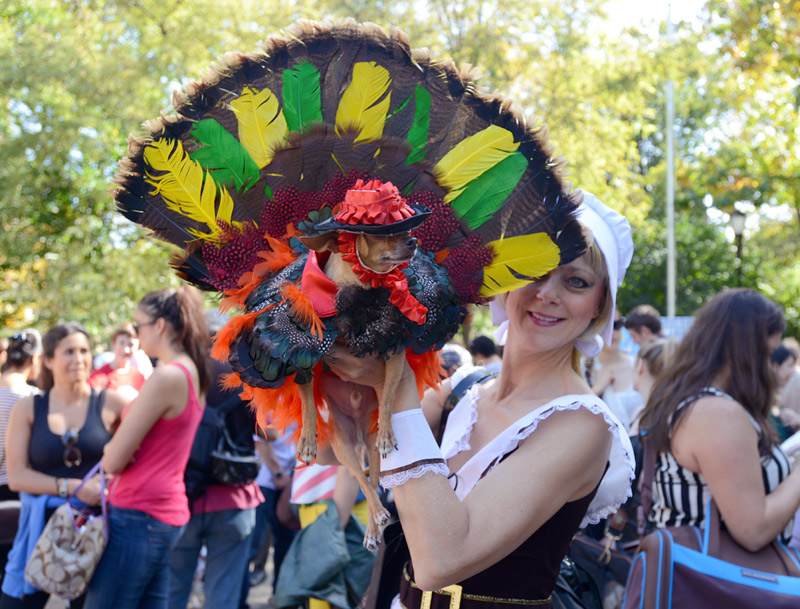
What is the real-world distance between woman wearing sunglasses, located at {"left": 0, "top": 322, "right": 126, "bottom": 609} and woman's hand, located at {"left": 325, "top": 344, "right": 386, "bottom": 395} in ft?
9.14

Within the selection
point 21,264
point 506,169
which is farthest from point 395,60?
point 21,264

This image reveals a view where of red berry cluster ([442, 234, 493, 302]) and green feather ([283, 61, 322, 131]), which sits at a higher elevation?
green feather ([283, 61, 322, 131])

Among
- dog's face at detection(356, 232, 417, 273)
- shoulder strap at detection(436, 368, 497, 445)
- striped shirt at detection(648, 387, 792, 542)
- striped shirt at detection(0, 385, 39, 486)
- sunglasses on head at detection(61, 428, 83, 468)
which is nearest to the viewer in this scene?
dog's face at detection(356, 232, 417, 273)

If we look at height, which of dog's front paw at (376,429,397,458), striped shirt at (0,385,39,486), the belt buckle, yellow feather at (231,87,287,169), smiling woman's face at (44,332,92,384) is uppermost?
yellow feather at (231,87,287,169)

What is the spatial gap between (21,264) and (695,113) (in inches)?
→ 1147

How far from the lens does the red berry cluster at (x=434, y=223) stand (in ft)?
5.57

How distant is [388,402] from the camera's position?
166 centimetres

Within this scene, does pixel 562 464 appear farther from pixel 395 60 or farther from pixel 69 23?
pixel 69 23

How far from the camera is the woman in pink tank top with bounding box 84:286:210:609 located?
366 cm

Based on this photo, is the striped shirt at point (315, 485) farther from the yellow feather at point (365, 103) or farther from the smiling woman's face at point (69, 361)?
the yellow feather at point (365, 103)

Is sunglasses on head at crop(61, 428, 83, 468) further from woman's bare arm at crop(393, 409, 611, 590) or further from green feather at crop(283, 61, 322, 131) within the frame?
green feather at crop(283, 61, 322, 131)

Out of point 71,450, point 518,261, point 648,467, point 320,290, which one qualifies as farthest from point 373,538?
point 71,450

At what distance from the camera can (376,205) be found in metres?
1.44

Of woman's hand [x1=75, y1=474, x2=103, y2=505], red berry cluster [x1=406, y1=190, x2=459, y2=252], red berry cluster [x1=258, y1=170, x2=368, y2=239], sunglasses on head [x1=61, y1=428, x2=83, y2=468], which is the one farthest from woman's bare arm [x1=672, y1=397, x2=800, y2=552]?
sunglasses on head [x1=61, y1=428, x2=83, y2=468]
